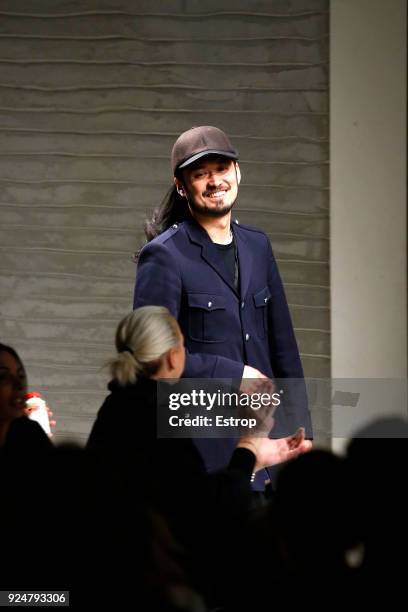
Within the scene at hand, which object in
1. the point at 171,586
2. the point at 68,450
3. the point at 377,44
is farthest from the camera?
the point at 377,44

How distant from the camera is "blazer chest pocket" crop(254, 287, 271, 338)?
3.19 meters

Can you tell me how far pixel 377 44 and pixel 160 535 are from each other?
3.24 meters

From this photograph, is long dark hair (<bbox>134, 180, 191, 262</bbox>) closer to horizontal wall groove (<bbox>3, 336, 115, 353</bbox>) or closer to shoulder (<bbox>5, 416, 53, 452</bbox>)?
shoulder (<bbox>5, 416, 53, 452</bbox>)

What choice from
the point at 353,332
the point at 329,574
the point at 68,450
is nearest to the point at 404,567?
the point at 329,574

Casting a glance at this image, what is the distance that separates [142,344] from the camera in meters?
2.67

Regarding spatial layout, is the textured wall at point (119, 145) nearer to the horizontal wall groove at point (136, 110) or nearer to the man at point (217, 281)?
the horizontal wall groove at point (136, 110)

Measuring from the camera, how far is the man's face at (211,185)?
3.14 meters

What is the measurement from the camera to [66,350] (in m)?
4.96

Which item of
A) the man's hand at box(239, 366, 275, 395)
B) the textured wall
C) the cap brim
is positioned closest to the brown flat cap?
the cap brim

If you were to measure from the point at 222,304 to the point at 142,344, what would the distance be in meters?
0.49

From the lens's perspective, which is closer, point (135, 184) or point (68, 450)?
point (68, 450)

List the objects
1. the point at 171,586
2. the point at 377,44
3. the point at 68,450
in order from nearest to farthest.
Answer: the point at 171,586 < the point at 68,450 < the point at 377,44

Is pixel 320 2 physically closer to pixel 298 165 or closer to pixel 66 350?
A: pixel 298 165

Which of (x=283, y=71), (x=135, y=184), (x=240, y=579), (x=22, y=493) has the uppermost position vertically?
(x=283, y=71)
